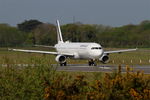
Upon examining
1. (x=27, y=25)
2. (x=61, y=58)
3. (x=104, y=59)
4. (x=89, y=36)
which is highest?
(x=27, y=25)

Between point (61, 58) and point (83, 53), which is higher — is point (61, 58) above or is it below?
below

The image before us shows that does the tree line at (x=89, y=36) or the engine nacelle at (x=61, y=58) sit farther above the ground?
the tree line at (x=89, y=36)

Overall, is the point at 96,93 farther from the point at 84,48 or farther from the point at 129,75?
the point at 84,48

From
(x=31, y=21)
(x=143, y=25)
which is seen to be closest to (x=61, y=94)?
(x=143, y=25)

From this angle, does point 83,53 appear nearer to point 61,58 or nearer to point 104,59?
point 104,59

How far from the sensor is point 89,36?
14425 cm

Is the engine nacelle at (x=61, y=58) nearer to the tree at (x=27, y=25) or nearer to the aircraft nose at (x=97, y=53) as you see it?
the aircraft nose at (x=97, y=53)

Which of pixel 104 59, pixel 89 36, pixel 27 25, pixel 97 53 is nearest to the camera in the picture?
pixel 97 53

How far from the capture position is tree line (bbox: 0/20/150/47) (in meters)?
141

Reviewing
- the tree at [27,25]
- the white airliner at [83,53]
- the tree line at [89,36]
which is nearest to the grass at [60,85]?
the white airliner at [83,53]

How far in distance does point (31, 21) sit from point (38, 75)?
168842 mm

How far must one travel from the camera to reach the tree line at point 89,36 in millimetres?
141125

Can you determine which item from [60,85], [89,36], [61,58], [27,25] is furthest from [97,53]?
[27,25]

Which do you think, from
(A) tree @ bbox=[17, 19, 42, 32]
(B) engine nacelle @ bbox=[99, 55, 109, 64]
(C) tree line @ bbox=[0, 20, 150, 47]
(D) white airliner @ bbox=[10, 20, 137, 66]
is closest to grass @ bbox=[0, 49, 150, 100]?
(D) white airliner @ bbox=[10, 20, 137, 66]
